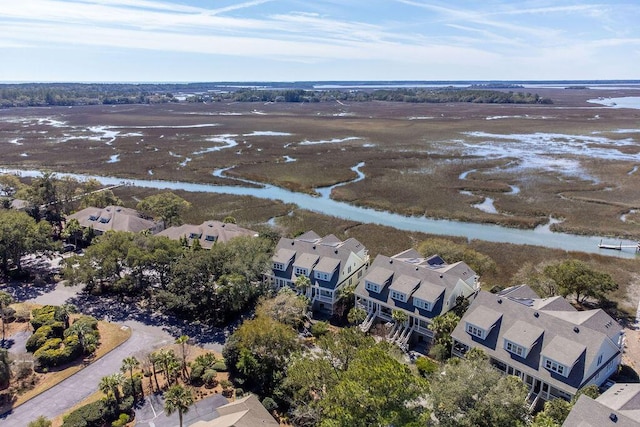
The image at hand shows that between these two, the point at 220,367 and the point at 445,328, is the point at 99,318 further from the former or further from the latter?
the point at 445,328

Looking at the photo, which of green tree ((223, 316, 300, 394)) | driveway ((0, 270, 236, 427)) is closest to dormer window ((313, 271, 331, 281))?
driveway ((0, 270, 236, 427))

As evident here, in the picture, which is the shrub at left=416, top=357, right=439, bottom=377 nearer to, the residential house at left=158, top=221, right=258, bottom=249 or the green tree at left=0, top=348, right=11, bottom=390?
the residential house at left=158, top=221, right=258, bottom=249

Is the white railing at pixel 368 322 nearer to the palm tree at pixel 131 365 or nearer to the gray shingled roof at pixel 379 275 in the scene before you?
the gray shingled roof at pixel 379 275

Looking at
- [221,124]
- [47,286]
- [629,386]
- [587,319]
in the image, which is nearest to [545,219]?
[587,319]

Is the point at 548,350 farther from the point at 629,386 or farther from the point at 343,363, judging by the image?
the point at 343,363

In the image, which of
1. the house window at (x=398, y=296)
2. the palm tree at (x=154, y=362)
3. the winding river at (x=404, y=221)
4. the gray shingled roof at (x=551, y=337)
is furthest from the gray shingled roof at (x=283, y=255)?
the winding river at (x=404, y=221)
